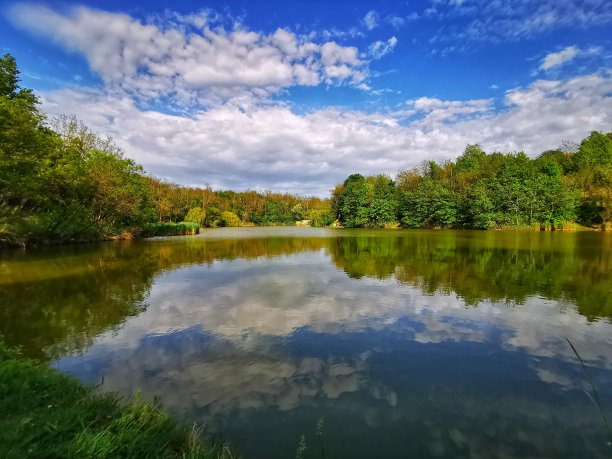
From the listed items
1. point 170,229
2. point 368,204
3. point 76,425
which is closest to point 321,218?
point 368,204

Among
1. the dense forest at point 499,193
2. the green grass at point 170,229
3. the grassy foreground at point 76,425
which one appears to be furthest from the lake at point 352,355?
the dense forest at point 499,193

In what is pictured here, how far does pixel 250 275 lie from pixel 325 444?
13.6 metres

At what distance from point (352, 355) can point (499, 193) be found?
6471cm

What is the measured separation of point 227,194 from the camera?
384 feet

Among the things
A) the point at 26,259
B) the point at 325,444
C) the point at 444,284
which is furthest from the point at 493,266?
the point at 26,259

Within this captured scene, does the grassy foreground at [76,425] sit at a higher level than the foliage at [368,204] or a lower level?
lower

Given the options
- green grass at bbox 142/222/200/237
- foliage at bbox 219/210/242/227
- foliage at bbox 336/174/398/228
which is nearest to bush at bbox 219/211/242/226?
foliage at bbox 219/210/242/227

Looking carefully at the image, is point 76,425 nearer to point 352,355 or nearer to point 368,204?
point 352,355

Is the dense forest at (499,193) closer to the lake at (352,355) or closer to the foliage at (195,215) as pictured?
the foliage at (195,215)

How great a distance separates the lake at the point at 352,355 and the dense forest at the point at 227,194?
15925 mm

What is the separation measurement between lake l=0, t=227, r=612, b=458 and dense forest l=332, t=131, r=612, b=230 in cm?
5096

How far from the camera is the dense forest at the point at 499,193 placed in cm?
5912

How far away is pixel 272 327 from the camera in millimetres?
9445

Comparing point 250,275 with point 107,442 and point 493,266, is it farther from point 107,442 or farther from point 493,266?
point 107,442
